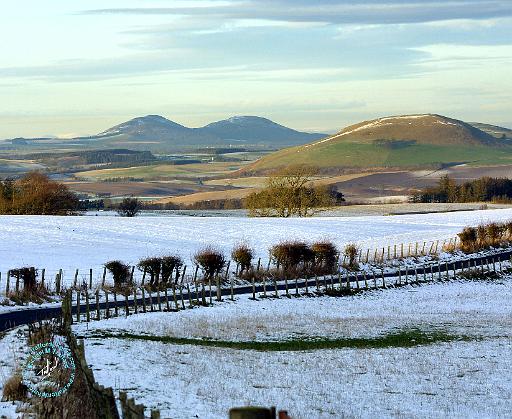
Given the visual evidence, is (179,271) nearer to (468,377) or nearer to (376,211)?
(468,377)

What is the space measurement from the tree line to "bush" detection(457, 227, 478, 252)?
265 feet

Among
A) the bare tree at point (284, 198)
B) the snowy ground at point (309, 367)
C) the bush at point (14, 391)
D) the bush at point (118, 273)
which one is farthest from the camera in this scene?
the bare tree at point (284, 198)

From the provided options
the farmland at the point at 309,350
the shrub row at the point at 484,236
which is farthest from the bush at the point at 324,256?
the shrub row at the point at 484,236

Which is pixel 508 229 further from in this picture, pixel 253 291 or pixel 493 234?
pixel 253 291

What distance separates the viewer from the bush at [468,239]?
7799cm

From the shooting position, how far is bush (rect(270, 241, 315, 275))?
2389 inches

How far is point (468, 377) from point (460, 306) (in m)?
24.0

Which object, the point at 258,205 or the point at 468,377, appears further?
the point at 258,205

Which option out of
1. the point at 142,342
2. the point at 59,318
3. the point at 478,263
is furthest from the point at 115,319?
the point at 478,263

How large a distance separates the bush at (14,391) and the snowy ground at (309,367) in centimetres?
237

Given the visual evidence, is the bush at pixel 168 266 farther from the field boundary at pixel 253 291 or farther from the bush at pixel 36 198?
the bush at pixel 36 198

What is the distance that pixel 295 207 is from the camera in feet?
374

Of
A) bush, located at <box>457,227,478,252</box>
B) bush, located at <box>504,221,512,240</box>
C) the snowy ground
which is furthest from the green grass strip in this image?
bush, located at <box>504,221,512,240</box>

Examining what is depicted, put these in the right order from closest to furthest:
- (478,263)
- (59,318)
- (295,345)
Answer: (295,345) < (59,318) < (478,263)
